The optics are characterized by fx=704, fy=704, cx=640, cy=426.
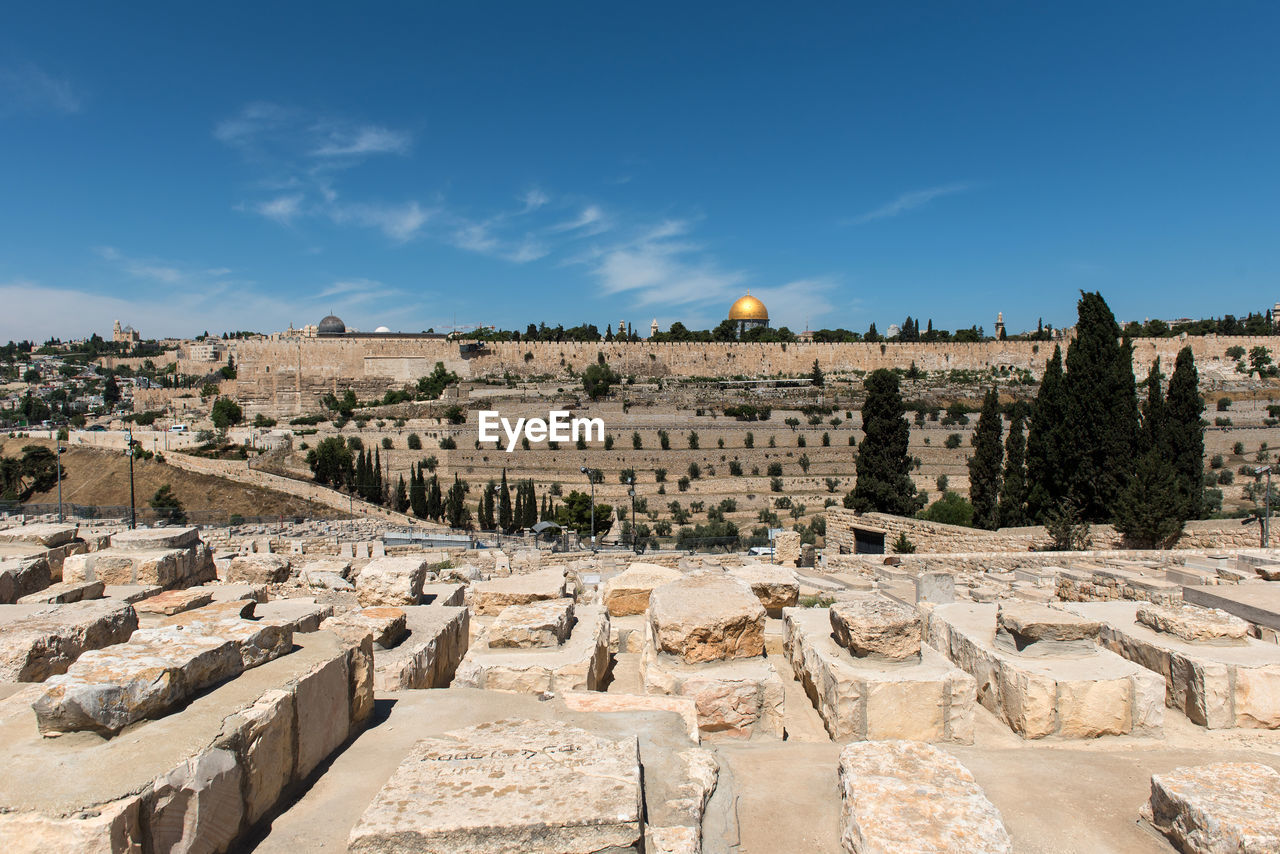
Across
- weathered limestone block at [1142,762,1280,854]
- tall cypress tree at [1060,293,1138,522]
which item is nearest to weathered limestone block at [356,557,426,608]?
weathered limestone block at [1142,762,1280,854]

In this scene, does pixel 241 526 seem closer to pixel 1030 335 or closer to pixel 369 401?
pixel 369 401

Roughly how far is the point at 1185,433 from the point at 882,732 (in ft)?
55.3

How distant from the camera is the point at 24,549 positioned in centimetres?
590

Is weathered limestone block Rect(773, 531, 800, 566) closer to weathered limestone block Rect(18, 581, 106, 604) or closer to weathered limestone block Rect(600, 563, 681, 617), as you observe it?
weathered limestone block Rect(600, 563, 681, 617)

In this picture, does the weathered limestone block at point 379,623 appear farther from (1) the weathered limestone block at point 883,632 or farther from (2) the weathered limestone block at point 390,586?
(1) the weathered limestone block at point 883,632

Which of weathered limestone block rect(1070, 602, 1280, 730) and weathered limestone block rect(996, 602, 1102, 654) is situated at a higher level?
weathered limestone block rect(996, 602, 1102, 654)

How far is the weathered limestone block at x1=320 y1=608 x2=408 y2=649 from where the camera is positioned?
344 cm

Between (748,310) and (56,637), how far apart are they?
223 ft

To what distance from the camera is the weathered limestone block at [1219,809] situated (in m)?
1.90

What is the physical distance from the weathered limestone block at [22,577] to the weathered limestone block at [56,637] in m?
1.59

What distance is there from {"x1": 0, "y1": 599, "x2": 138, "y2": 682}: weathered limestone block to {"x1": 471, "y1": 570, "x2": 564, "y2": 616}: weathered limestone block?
1926 millimetres

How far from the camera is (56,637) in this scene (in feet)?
10.4

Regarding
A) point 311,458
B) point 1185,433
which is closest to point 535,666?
point 1185,433

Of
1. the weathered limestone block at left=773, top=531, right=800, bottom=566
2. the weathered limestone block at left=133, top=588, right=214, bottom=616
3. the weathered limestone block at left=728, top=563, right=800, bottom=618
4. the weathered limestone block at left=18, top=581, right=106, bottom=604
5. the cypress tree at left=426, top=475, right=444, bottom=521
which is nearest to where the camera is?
the weathered limestone block at left=133, top=588, right=214, bottom=616
